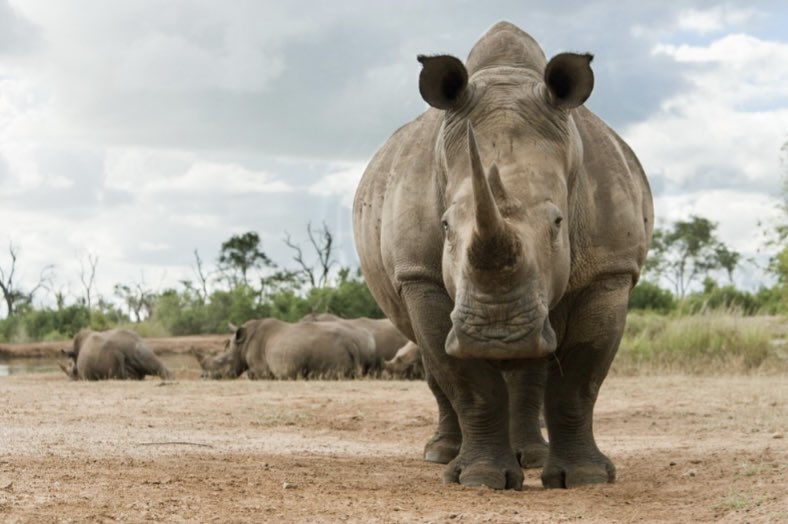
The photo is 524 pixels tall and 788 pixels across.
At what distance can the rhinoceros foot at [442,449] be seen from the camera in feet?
25.8

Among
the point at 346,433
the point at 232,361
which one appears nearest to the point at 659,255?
the point at 232,361

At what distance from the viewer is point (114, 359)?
19750 millimetres

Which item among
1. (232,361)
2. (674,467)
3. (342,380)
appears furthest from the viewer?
(232,361)

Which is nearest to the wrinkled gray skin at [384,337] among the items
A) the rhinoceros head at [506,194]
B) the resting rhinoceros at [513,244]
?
the resting rhinoceros at [513,244]

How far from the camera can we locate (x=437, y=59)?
6.04m

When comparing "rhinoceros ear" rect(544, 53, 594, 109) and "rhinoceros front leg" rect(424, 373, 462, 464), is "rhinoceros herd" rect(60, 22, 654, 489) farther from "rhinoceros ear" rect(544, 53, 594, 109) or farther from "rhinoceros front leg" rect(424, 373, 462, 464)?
"rhinoceros front leg" rect(424, 373, 462, 464)

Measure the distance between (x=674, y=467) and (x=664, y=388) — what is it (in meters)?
7.51

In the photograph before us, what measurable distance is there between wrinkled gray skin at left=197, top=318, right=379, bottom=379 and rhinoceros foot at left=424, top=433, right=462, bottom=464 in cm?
989

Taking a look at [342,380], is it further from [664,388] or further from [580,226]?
[580,226]

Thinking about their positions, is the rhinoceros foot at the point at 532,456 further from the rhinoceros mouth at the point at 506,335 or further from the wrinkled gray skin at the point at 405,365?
the wrinkled gray skin at the point at 405,365

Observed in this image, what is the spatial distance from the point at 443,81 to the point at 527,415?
8.87 ft

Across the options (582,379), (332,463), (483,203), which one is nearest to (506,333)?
(483,203)

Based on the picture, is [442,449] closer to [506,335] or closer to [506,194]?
[506,335]

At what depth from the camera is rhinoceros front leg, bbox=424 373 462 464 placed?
7.86 metres
